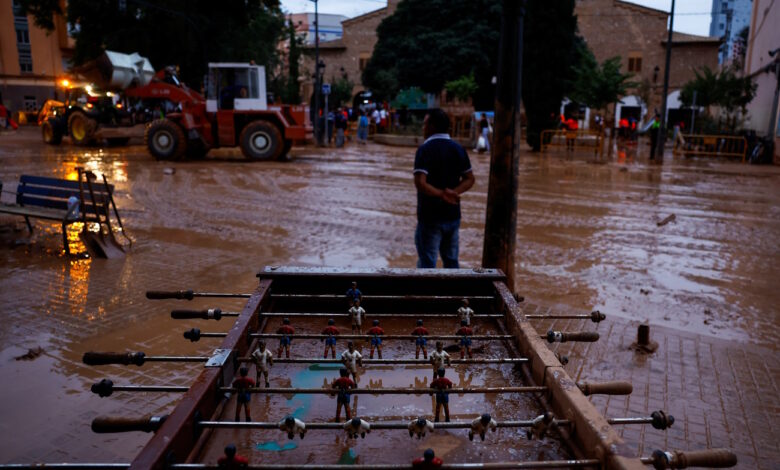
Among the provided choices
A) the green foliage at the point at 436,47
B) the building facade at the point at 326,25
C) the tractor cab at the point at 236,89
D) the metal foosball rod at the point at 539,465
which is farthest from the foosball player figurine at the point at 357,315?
the building facade at the point at 326,25

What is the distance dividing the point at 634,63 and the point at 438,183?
4467 cm

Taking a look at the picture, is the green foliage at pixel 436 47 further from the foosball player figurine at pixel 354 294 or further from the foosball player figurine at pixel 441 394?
the foosball player figurine at pixel 441 394

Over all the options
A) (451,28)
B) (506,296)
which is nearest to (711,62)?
(451,28)

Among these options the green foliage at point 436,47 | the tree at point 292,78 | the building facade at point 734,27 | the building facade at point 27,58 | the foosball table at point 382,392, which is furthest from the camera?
the building facade at point 27,58

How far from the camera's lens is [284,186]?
47.2 ft

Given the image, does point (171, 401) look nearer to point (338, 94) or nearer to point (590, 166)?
point (590, 166)

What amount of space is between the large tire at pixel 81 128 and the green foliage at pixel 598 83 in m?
20.3

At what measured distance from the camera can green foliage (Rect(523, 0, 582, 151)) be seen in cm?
2577

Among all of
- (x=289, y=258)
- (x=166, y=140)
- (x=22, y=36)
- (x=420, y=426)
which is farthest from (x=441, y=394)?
(x=22, y=36)

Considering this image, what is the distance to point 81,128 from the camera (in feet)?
78.1

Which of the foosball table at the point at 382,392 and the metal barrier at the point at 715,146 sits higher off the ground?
the metal barrier at the point at 715,146

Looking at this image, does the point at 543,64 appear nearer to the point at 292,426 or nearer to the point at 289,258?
the point at 289,258

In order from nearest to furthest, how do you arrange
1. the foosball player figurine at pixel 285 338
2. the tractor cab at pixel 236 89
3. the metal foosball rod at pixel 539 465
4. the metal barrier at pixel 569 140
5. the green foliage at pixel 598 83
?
the metal foosball rod at pixel 539 465
the foosball player figurine at pixel 285 338
the tractor cab at pixel 236 89
the metal barrier at pixel 569 140
the green foliage at pixel 598 83

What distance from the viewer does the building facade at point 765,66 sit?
74.7ft
